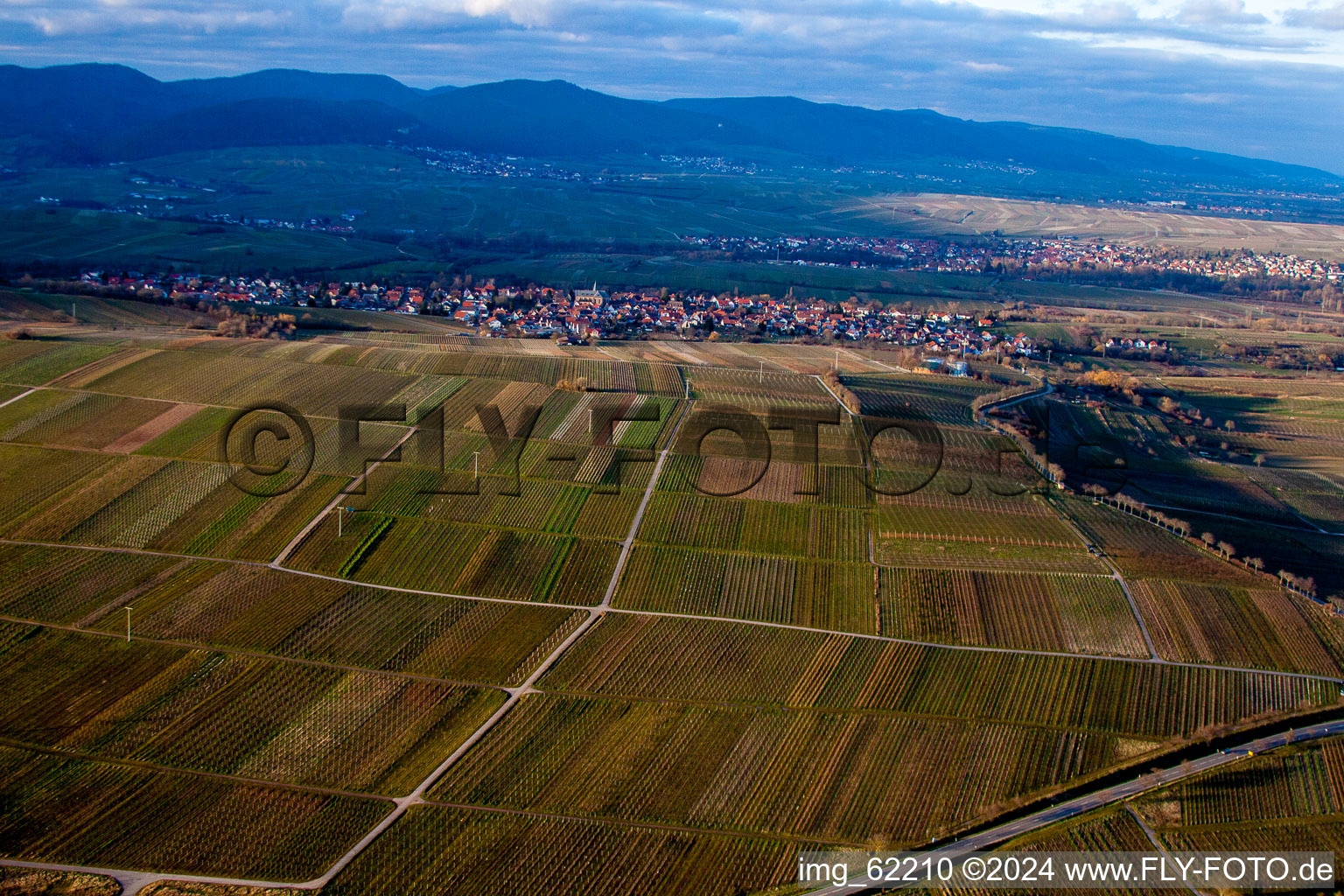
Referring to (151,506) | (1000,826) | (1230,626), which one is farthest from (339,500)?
(1230,626)

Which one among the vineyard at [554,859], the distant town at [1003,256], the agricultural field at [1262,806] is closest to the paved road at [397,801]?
the vineyard at [554,859]

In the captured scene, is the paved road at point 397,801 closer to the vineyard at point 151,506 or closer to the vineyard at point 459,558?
the vineyard at point 459,558

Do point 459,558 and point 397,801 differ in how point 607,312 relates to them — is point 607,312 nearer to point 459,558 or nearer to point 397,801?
point 459,558

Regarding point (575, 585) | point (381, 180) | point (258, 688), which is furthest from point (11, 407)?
point (381, 180)

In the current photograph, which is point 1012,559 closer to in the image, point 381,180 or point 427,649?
point 427,649

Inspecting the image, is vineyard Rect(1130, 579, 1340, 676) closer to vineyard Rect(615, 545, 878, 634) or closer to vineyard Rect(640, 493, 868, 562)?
vineyard Rect(615, 545, 878, 634)

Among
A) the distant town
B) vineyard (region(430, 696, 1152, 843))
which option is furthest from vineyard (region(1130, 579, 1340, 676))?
the distant town
